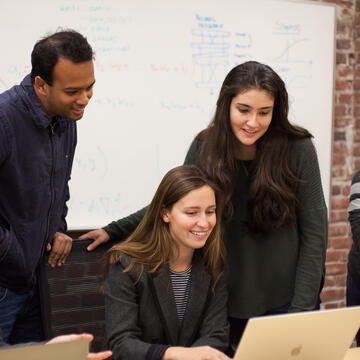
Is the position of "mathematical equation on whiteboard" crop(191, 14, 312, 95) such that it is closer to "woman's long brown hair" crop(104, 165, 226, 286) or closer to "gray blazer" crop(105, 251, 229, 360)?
"woman's long brown hair" crop(104, 165, 226, 286)

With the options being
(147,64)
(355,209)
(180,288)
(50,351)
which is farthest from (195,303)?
(147,64)

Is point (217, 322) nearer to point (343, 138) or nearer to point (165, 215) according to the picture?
point (165, 215)

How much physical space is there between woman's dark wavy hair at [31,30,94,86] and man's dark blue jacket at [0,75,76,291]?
0.08 meters

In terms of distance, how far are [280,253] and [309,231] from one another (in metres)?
0.12

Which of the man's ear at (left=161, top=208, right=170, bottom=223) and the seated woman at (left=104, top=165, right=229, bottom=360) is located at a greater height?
the man's ear at (left=161, top=208, right=170, bottom=223)

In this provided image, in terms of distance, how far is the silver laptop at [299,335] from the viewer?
1069mm

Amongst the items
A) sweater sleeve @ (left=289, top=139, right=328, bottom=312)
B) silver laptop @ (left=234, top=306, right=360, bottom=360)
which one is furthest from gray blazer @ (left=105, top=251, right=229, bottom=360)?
silver laptop @ (left=234, top=306, right=360, bottom=360)

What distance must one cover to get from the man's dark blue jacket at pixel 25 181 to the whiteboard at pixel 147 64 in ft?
3.05

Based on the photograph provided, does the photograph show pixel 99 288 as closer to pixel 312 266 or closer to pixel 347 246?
pixel 312 266

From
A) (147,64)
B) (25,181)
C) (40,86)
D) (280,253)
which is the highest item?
(147,64)

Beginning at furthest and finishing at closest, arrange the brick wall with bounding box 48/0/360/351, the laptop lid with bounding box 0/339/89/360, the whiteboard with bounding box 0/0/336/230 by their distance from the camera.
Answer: the brick wall with bounding box 48/0/360/351 → the whiteboard with bounding box 0/0/336/230 → the laptop lid with bounding box 0/339/89/360

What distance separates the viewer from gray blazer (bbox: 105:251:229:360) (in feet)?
4.93

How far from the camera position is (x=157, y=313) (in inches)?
61.2

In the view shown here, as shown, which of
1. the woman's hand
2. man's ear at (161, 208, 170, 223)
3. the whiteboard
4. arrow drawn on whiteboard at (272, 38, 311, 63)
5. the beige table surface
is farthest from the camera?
arrow drawn on whiteboard at (272, 38, 311, 63)
